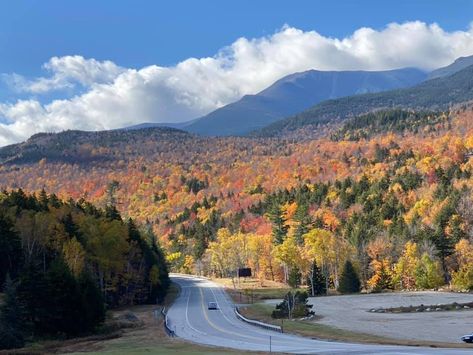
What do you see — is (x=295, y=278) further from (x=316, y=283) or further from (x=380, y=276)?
(x=380, y=276)

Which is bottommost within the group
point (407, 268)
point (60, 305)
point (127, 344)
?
point (407, 268)

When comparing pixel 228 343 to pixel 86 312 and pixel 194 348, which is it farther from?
pixel 86 312

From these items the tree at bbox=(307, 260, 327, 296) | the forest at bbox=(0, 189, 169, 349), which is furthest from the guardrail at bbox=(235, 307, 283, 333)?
the tree at bbox=(307, 260, 327, 296)

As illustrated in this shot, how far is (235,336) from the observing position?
182 feet

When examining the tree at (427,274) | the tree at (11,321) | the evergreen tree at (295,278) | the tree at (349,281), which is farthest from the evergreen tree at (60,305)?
the tree at (427,274)

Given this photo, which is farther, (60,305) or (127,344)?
(60,305)

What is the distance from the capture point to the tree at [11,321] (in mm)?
48344

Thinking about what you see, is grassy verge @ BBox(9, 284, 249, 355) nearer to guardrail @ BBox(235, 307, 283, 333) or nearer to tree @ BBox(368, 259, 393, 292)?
guardrail @ BBox(235, 307, 283, 333)

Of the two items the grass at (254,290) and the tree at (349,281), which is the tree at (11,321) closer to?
the grass at (254,290)

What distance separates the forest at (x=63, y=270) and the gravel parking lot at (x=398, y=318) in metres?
27.9

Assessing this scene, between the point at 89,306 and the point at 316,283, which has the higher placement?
the point at 89,306

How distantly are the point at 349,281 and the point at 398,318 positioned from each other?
164 feet

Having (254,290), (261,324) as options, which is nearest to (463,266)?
(254,290)

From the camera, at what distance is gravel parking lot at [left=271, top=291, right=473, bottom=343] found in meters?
52.9
